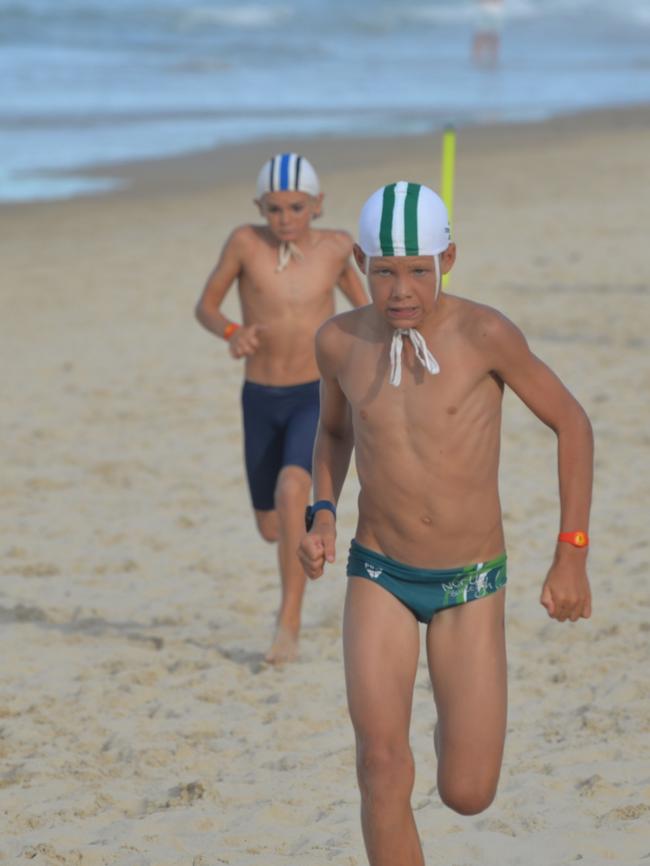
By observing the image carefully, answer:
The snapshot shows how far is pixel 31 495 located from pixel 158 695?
116 inches

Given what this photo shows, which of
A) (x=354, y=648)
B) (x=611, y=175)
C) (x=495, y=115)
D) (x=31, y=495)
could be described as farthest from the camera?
(x=495, y=115)

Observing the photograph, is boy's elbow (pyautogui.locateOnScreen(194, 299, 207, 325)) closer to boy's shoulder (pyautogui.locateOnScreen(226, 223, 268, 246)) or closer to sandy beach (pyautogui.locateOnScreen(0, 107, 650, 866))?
boy's shoulder (pyautogui.locateOnScreen(226, 223, 268, 246))

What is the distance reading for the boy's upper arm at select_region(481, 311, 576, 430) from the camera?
4137 millimetres

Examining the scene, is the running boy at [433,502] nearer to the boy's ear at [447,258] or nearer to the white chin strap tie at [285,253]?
the boy's ear at [447,258]

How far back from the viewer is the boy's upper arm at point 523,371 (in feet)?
13.6

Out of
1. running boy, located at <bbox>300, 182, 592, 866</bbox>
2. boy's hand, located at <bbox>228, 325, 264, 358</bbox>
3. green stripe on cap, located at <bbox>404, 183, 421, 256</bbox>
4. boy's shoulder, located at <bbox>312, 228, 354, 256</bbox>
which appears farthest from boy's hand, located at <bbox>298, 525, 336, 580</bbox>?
boy's shoulder, located at <bbox>312, 228, 354, 256</bbox>

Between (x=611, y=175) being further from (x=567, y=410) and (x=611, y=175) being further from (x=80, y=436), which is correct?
(x=567, y=410)

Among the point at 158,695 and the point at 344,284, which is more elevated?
the point at 344,284

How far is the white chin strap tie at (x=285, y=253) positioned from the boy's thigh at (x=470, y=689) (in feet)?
9.38

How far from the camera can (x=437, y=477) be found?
4.23 metres

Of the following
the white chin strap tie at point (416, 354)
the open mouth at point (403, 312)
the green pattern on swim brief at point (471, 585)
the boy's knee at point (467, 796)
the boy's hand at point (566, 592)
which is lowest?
the boy's knee at point (467, 796)

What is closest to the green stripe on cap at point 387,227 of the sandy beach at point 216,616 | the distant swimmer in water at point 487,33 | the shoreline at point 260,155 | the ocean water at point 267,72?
the sandy beach at point 216,616

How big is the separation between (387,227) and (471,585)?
0.97 m

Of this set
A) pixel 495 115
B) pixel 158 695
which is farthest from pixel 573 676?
pixel 495 115
